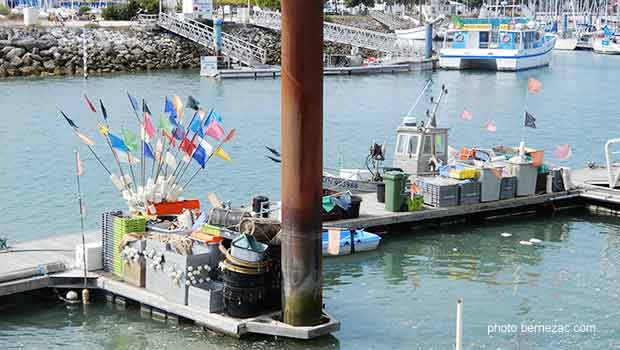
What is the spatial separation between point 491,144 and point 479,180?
17390 mm

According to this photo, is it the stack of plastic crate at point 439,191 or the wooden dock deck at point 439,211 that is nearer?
the wooden dock deck at point 439,211

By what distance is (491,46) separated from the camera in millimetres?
79625

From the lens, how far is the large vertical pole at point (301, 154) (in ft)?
46.3

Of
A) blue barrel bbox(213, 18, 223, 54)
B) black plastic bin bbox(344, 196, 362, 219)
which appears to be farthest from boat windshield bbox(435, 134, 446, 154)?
blue barrel bbox(213, 18, 223, 54)

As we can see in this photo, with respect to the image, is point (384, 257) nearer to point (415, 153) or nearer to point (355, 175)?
point (355, 175)

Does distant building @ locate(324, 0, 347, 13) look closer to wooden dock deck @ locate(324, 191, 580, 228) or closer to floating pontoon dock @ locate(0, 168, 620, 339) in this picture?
floating pontoon dock @ locate(0, 168, 620, 339)

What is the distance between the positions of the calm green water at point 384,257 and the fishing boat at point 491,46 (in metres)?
27.3

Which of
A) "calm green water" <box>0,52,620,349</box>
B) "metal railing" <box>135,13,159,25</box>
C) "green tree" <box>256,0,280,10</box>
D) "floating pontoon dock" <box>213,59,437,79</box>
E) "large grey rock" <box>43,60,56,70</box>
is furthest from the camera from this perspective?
"green tree" <box>256,0,280,10</box>

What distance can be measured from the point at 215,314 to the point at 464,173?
1009cm

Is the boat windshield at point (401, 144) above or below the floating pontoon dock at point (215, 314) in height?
above

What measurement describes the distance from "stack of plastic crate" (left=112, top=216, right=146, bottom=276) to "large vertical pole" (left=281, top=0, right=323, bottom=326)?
3.51m

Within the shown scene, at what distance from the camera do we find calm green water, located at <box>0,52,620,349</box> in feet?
54.6

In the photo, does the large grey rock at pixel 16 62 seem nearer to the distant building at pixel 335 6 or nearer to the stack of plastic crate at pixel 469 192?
the stack of plastic crate at pixel 469 192

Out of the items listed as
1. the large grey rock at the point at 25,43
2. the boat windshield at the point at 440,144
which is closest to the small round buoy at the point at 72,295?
the boat windshield at the point at 440,144
